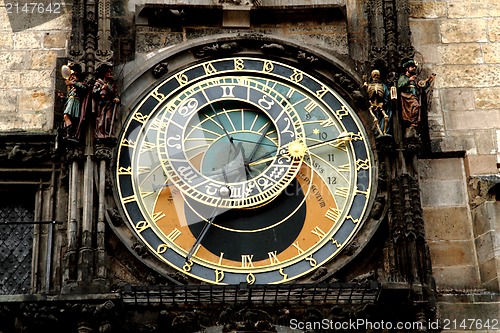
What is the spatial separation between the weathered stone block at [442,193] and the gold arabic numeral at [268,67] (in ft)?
6.56

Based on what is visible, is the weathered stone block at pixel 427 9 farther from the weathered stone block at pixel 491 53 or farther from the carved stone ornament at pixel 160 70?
the carved stone ornament at pixel 160 70

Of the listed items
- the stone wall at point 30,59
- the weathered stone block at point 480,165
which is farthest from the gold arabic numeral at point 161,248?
the weathered stone block at point 480,165

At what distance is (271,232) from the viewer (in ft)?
50.5

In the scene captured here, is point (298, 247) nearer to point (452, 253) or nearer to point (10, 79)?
point (452, 253)

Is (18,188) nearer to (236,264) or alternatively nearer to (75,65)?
(75,65)

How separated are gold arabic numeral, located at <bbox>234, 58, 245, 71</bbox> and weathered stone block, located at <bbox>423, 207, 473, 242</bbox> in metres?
2.45

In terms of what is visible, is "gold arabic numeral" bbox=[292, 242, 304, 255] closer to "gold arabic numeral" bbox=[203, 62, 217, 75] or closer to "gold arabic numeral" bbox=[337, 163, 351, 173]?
"gold arabic numeral" bbox=[337, 163, 351, 173]

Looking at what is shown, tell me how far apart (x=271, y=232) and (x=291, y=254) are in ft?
1.04

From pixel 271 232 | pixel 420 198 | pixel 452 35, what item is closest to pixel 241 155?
pixel 271 232

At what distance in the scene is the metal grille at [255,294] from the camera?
1452 centimetres

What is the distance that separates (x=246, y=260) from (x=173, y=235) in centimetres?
77

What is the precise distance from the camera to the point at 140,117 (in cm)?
1599

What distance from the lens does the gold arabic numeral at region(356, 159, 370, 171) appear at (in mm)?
15797

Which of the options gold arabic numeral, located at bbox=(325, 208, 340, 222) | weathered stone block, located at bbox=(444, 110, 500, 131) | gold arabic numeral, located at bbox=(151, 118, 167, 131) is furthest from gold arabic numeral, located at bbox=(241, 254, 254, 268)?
weathered stone block, located at bbox=(444, 110, 500, 131)
